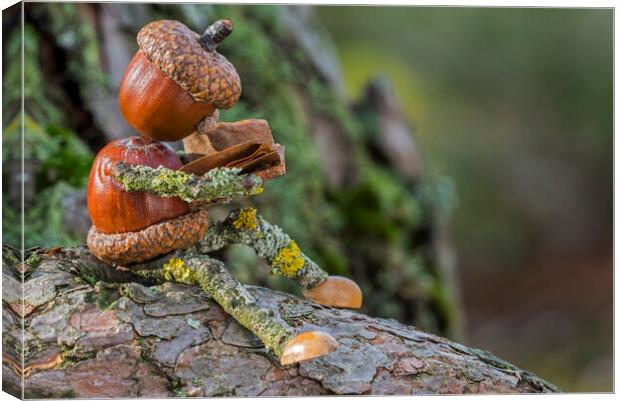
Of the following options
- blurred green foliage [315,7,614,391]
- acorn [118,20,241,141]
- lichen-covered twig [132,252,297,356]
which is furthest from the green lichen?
blurred green foliage [315,7,614,391]

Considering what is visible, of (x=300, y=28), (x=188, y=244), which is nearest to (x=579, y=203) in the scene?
(x=300, y=28)

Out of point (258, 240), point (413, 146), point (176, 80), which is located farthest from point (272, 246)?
point (413, 146)

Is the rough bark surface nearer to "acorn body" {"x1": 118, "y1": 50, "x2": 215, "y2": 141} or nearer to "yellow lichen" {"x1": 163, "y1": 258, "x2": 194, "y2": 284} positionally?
"yellow lichen" {"x1": 163, "y1": 258, "x2": 194, "y2": 284}

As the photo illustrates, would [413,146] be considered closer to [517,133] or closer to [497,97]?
[517,133]

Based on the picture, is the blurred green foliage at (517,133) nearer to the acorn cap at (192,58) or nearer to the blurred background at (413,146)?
the blurred background at (413,146)

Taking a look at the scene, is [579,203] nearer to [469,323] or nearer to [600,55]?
[600,55]

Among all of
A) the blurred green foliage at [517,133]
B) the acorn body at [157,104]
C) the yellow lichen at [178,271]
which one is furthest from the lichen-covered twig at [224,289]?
the blurred green foliage at [517,133]
